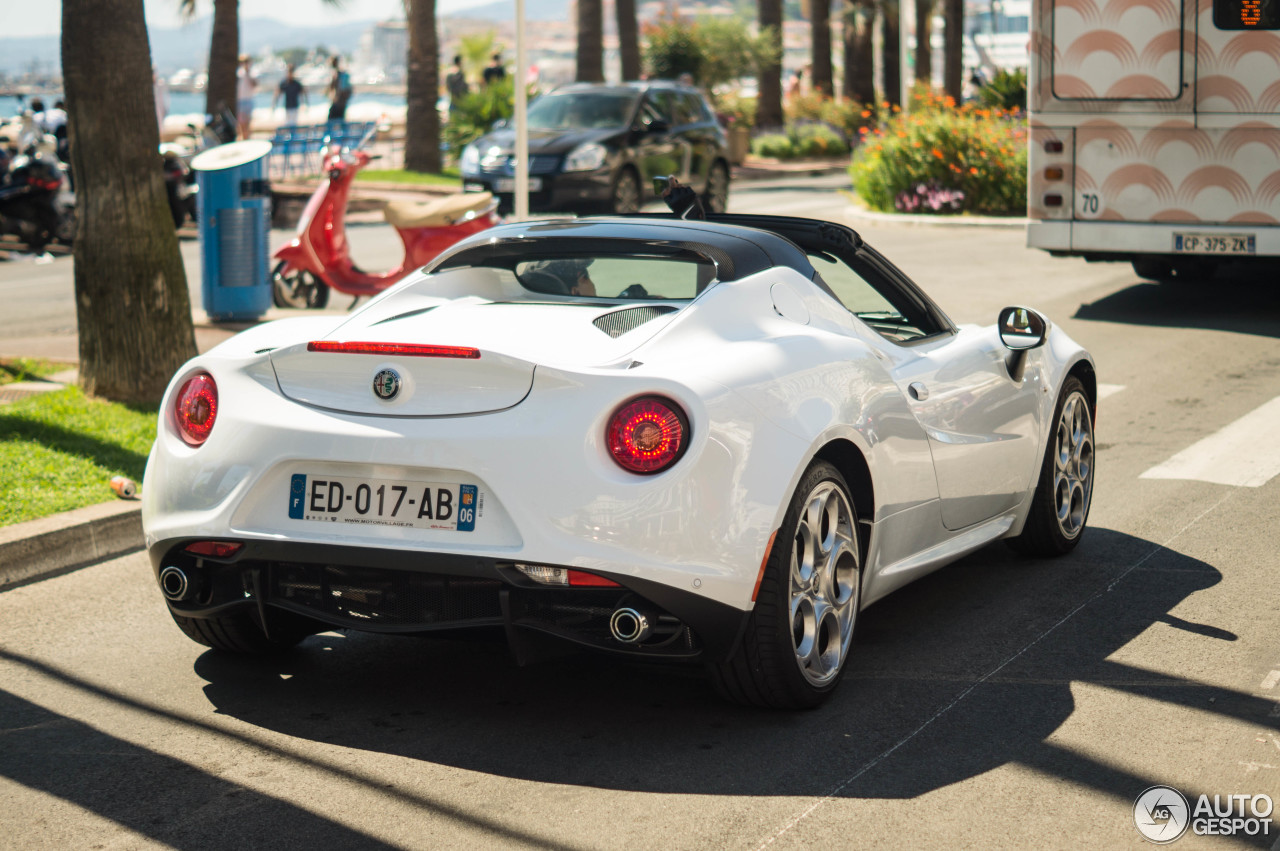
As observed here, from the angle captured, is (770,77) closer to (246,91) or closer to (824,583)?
(246,91)

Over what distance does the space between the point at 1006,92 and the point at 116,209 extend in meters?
22.2

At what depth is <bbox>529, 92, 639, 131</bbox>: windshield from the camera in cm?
2153

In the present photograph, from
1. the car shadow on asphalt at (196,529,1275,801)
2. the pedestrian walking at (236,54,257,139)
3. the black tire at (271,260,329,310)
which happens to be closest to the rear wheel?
the black tire at (271,260,329,310)

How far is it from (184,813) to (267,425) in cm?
103

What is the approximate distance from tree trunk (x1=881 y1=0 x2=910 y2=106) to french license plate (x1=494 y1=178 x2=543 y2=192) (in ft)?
92.3

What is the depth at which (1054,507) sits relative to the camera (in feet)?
19.7

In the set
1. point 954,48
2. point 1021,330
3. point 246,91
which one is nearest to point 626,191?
point 246,91

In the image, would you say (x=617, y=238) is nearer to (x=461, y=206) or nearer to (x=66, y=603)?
(x=66, y=603)

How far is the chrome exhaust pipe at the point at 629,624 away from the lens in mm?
3971

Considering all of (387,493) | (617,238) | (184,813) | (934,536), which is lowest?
(184,813)

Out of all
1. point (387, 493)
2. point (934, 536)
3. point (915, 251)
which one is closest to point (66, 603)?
point (387, 493)

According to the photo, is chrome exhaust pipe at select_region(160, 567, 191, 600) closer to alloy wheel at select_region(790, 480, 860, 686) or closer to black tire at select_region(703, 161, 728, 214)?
alloy wheel at select_region(790, 480, 860, 686)

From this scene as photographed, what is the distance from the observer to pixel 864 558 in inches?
186

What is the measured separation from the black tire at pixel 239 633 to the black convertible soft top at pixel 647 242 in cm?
125
